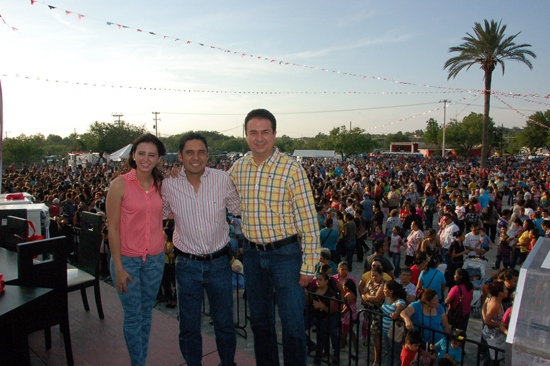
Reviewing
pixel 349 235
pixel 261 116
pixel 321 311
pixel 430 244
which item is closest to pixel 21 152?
pixel 349 235

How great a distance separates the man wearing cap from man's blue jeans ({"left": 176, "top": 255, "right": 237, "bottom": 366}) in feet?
0.85

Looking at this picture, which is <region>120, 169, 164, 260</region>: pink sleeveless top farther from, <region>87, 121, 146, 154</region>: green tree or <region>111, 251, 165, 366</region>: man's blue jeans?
<region>87, 121, 146, 154</region>: green tree

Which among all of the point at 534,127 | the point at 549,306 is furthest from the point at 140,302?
the point at 534,127

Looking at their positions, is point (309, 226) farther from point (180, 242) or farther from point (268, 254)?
point (180, 242)

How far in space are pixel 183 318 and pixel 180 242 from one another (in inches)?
22.1

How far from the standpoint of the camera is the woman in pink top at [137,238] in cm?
253

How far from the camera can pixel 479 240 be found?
7.47 m

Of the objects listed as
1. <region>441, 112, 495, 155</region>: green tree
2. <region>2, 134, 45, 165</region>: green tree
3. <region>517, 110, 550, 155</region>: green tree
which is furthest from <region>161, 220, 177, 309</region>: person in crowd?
<region>441, 112, 495, 155</region>: green tree

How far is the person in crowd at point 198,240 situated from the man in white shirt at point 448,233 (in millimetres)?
6420

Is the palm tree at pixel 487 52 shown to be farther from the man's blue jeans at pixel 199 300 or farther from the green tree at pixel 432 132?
the green tree at pixel 432 132

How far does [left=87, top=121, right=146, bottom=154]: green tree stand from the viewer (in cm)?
4834

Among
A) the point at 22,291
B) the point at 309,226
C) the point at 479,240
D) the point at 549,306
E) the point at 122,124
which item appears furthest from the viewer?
Result: the point at 122,124

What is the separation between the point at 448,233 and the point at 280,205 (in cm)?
657

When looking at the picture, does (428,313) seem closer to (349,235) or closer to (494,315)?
(494,315)
